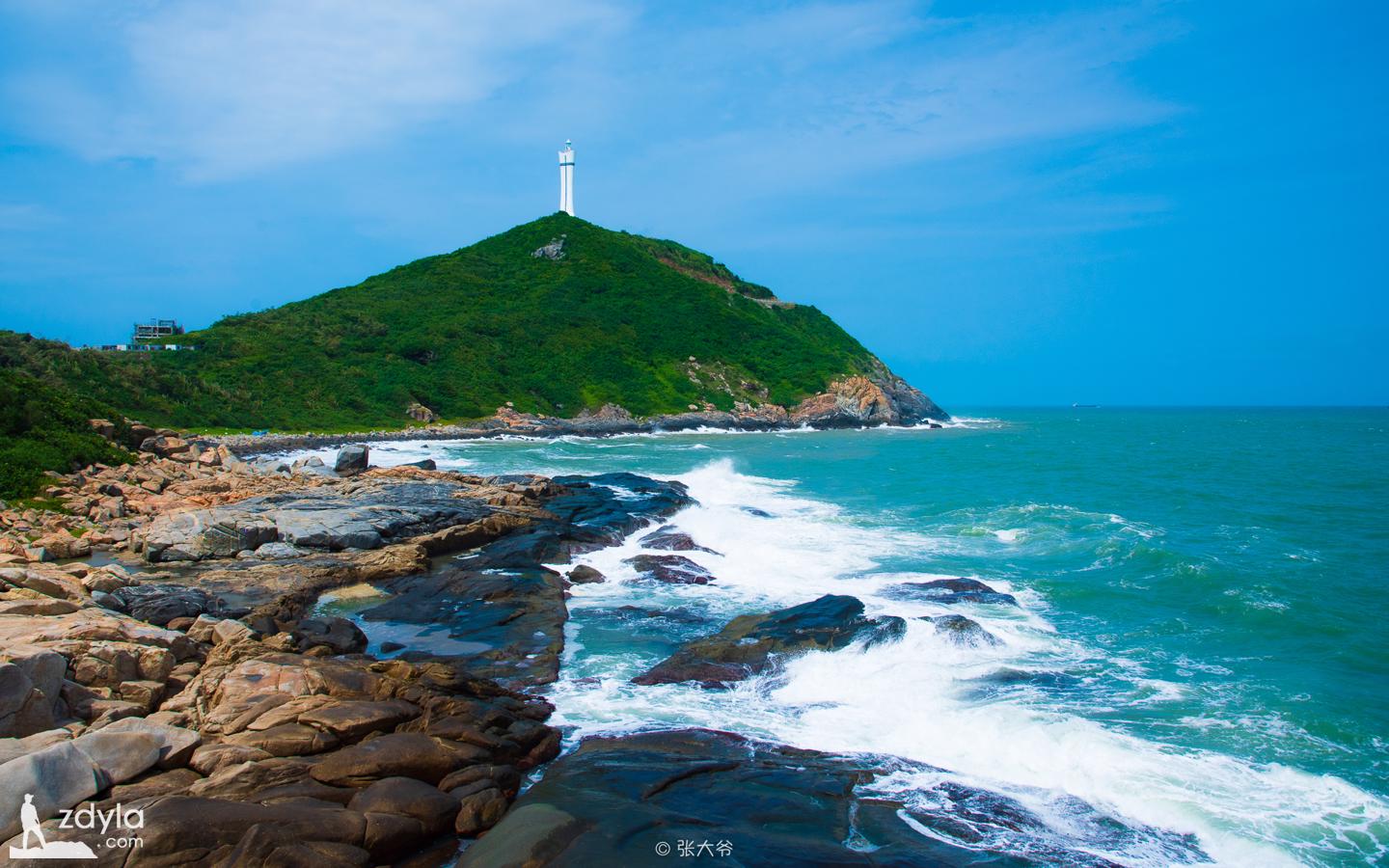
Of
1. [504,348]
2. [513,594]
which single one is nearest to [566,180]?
[504,348]

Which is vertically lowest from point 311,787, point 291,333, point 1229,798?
point 1229,798

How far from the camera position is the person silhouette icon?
6250 millimetres

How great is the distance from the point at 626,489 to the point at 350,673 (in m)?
20.4

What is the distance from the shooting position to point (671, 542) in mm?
21250

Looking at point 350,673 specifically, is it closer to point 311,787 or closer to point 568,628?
point 311,787

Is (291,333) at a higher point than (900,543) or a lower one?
higher

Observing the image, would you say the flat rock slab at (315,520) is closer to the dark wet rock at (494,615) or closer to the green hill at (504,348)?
the dark wet rock at (494,615)

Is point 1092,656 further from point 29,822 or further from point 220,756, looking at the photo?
point 29,822

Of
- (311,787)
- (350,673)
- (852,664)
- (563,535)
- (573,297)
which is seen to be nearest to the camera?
(311,787)

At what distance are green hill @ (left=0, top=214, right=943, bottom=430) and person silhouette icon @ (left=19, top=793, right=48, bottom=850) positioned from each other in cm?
3994

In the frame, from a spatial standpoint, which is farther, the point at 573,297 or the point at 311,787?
the point at 573,297

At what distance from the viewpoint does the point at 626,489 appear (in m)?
29.7

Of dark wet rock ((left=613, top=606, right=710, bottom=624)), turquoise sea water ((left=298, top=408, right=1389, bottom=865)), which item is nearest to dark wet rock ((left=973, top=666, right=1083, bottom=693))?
turquoise sea water ((left=298, top=408, right=1389, bottom=865))

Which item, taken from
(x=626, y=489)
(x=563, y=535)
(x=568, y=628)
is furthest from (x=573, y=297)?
(x=568, y=628)
